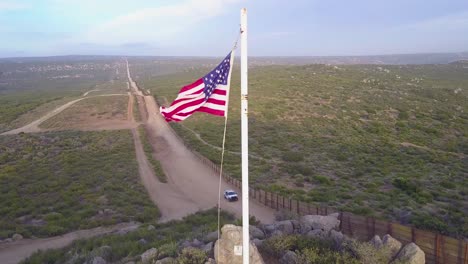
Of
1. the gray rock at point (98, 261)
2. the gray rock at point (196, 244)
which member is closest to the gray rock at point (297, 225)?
the gray rock at point (196, 244)

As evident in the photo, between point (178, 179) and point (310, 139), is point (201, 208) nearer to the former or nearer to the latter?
point (178, 179)

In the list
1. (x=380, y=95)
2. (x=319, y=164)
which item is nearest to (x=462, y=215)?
(x=319, y=164)

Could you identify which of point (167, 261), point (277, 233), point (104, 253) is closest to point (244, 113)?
point (167, 261)

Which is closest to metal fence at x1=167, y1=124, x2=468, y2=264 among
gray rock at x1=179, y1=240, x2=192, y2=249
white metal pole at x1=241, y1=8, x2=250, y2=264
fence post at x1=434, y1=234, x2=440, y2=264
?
fence post at x1=434, y1=234, x2=440, y2=264

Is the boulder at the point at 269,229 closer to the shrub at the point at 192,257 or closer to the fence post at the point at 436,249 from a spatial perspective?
the shrub at the point at 192,257

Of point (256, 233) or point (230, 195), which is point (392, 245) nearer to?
point (256, 233)
